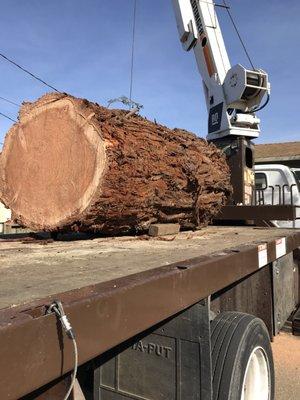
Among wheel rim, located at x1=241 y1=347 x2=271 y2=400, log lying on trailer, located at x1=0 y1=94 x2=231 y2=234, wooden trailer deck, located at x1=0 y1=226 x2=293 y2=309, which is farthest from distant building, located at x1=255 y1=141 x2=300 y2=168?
wheel rim, located at x1=241 y1=347 x2=271 y2=400

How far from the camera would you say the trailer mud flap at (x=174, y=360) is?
7.18 feet

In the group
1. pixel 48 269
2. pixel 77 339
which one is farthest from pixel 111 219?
pixel 77 339

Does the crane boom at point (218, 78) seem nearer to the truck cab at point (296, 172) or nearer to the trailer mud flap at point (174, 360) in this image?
the truck cab at point (296, 172)

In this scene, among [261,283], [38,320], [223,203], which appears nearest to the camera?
[38,320]

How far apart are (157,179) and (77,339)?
2.56m

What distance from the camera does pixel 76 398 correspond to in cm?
183

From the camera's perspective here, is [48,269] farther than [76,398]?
Yes

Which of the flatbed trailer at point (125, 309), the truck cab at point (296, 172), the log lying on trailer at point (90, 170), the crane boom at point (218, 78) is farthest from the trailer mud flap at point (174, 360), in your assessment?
the truck cab at point (296, 172)

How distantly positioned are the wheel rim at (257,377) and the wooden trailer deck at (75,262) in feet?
2.28

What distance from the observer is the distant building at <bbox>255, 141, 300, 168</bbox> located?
1456 centimetres

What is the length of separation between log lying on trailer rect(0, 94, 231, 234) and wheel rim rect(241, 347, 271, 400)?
1446 mm

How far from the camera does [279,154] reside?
15.9 m

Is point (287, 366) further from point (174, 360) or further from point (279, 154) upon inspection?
point (279, 154)

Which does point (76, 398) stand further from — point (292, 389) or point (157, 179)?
point (292, 389)
